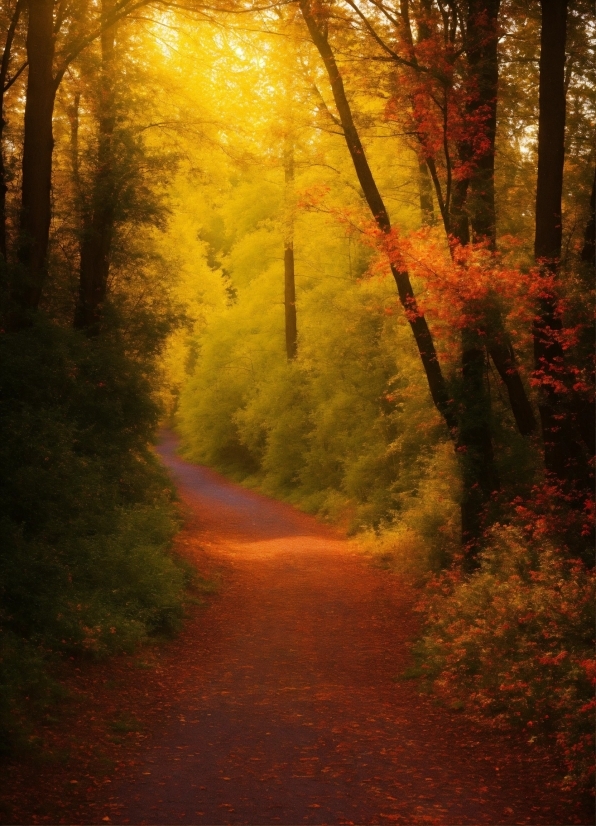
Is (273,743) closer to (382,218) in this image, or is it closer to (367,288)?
(382,218)

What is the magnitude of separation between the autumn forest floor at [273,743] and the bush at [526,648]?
0.97 ft

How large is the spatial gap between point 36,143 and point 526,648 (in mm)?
10014

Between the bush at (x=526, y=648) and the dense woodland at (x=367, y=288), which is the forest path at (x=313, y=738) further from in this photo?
the dense woodland at (x=367, y=288)

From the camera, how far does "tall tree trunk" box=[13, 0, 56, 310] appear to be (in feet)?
39.2

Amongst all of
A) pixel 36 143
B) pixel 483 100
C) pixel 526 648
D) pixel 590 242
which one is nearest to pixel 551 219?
pixel 590 242

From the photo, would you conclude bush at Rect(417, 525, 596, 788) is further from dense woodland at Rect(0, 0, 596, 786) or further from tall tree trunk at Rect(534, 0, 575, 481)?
tall tree trunk at Rect(534, 0, 575, 481)

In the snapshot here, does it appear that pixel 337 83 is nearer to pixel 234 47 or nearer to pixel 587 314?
pixel 234 47

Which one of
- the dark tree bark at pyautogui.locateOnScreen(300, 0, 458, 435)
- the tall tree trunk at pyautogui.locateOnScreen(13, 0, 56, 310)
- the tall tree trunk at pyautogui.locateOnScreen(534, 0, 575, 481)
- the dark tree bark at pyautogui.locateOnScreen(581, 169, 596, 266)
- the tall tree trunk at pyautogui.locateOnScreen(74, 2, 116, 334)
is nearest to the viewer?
the tall tree trunk at pyautogui.locateOnScreen(534, 0, 575, 481)

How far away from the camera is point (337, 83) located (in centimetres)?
1366

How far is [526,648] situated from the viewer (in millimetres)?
7730

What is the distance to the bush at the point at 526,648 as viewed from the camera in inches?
260

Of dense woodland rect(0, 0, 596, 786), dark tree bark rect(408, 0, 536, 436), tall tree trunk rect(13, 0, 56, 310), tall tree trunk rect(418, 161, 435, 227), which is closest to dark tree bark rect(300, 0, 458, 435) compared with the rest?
dense woodland rect(0, 0, 596, 786)

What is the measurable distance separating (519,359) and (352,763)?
765cm

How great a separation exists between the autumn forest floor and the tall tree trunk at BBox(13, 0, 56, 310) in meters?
6.23
